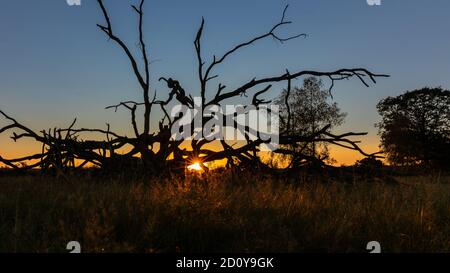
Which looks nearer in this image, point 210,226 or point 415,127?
point 210,226

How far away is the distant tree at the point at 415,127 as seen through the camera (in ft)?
95.0

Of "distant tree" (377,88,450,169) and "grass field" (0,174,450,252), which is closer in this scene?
"grass field" (0,174,450,252)

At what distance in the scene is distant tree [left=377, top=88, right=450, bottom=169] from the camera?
95.0 feet

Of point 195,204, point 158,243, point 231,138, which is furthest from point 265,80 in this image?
point 158,243

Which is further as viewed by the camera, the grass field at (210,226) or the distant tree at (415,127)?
the distant tree at (415,127)

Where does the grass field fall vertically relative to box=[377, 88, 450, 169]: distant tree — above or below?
below

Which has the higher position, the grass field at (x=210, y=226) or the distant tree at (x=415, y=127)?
the distant tree at (x=415, y=127)

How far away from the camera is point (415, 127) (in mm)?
31000

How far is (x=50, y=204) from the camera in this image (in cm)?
564
